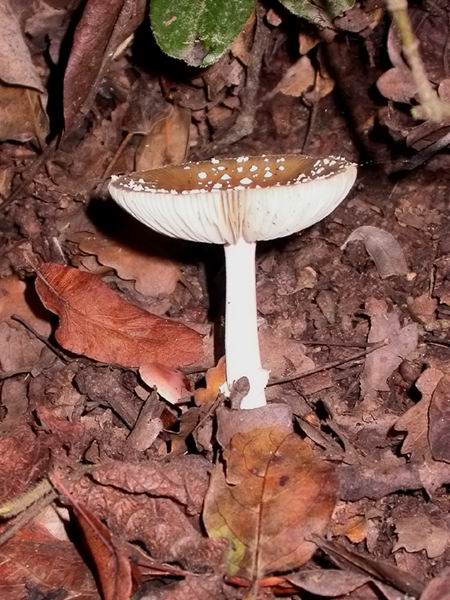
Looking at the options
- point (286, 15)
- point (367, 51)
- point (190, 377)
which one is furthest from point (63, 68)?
point (190, 377)

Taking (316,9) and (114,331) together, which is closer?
(114,331)

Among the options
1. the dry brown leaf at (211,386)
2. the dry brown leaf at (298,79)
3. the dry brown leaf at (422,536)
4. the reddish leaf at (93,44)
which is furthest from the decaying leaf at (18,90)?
the dry brown leaf at (422,536)

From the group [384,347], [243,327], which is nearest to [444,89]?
[384,347]

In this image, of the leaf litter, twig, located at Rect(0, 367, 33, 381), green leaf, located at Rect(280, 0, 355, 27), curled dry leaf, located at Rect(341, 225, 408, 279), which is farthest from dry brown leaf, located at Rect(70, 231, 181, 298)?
green leaf, located at Rect(280, 0, 355, 27)

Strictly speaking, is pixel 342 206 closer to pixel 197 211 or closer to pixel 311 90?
pixel 311 90

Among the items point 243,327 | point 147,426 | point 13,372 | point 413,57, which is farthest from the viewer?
point 13,372

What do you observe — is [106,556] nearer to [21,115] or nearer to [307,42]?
[21,115]

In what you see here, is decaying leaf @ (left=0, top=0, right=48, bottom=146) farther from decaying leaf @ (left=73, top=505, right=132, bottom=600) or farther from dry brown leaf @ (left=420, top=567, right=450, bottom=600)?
dry brown leaf @ (left=420, top=567, right=450, bottom=600)
